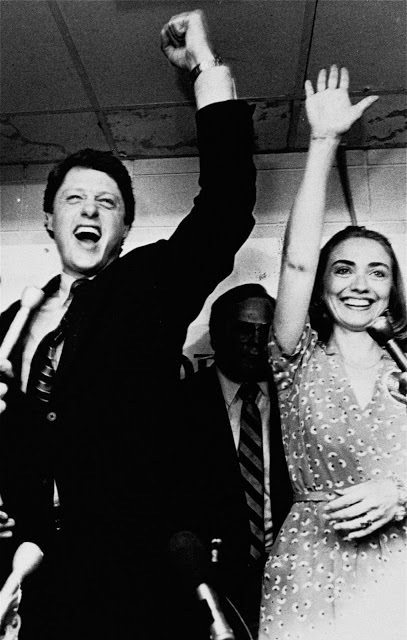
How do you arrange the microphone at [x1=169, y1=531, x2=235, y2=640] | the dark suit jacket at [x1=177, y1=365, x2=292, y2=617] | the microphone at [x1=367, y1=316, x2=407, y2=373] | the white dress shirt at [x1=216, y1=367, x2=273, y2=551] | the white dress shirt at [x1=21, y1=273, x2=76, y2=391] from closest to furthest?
1. the microphone at [x1=169, y1=531, x2=235, y2=640]
2. the microphone at [x1=367, y1=316, x2=407, y2=373]
3. the white dress shirt at [x1=21, y1=273, x2=76, y2=391]
4. the dark suit jacket at [x1=177, y1=365, x2=292, y2=617]
5. the white dress shirt at [x1=216, y1=367, x2=273, y2=551]

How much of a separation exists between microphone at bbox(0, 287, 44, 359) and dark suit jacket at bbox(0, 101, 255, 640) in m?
0.08

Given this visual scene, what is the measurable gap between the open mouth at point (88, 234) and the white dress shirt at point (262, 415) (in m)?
0.70

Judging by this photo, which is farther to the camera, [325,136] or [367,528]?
[325,136]

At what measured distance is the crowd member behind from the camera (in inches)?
43.5

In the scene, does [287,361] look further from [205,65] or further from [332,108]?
[205,65]

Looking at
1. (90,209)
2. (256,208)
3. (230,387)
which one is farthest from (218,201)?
(256,208)

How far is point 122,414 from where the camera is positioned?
89 centimetres

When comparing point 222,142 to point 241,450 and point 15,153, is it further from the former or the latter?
point 15,153

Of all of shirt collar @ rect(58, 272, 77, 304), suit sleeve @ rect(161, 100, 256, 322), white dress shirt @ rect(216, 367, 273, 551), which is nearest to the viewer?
suit sleeve @ rect(161, 100, 256, 322)

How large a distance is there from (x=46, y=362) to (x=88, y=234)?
354mm

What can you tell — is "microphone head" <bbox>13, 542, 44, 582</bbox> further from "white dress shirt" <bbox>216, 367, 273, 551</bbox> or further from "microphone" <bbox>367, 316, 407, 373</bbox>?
"white dress shirt" <bbox>216, 367, 273, 551</bbox>

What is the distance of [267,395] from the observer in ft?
5.80

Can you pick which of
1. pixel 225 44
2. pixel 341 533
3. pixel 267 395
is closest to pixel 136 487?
pixel 341 533

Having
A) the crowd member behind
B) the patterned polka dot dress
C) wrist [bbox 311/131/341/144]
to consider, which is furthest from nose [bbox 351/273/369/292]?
wrist [bbox 311/131/341/144]
